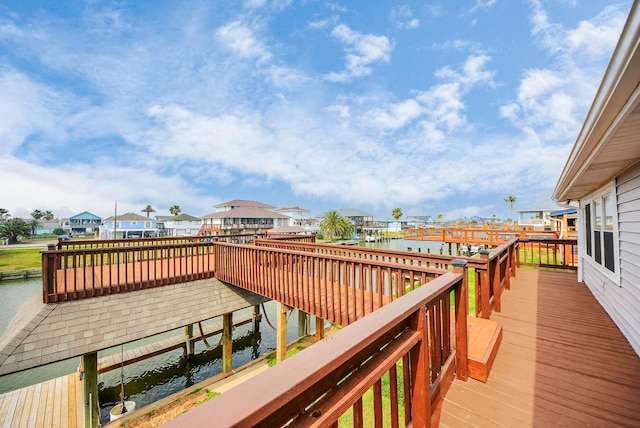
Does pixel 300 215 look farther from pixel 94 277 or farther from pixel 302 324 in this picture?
pixel 94 277

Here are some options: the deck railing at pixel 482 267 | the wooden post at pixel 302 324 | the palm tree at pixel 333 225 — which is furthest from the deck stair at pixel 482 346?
the palm tree at pixel 333 225

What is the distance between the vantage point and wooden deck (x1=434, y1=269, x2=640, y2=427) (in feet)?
6.55

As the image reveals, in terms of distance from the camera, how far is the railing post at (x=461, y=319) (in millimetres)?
2287

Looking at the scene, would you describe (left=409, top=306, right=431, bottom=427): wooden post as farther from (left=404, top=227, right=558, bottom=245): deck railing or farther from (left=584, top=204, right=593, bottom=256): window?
(left=404, top=227, right=558, bottom=245): deck railing

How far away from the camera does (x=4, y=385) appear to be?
332 inches

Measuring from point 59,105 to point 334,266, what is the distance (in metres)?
39.9

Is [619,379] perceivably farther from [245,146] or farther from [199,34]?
[245,146]

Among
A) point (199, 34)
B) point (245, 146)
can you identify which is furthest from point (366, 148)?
point (199, 34)

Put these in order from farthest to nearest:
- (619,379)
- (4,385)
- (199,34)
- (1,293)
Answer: (199,34), (1,293), (4,385), (619,379)

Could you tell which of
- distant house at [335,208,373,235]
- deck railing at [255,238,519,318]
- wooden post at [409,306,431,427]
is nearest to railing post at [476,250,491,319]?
deck railing at [255,238,519,318]

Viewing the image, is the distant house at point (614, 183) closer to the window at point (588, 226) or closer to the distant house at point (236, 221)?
the window at point (588, 226)

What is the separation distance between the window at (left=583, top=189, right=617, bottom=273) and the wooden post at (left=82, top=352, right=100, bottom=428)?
9.35 m

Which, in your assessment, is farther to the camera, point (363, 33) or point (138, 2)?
point (363, 33)

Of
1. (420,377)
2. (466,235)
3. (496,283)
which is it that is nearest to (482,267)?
(496,283)
